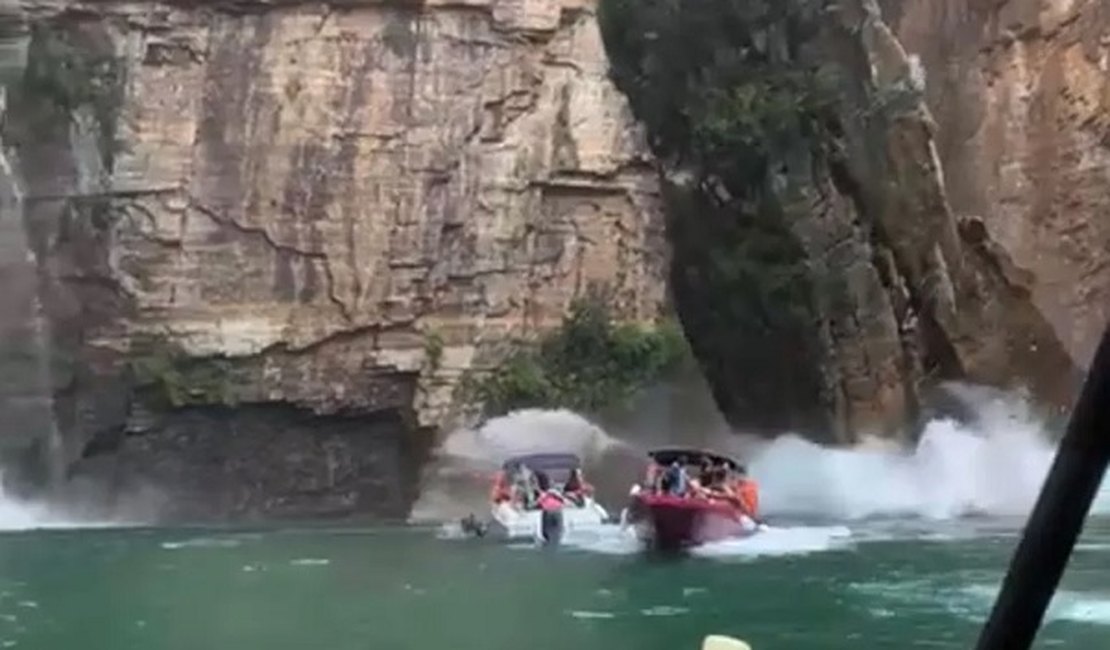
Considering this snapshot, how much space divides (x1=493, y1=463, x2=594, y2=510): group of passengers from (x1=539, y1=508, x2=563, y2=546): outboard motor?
1355 mm

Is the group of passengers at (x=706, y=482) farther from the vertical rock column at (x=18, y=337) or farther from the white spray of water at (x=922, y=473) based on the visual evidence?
the vertical rock column at (x=18, y=337)

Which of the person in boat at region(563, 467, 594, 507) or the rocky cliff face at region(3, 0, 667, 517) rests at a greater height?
the rocky cliff face at region(3, 0, 667, 517)

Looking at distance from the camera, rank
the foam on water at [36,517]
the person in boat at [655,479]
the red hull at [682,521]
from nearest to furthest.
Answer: the red hull at [682,521] < the person in boat at [655,479] < the foam on water at [36,517]

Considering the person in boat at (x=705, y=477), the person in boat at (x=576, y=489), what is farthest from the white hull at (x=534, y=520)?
the person in boat at (x=705, y=477)

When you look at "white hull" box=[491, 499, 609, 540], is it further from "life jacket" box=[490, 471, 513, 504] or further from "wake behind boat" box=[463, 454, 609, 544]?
"life jacket" box=[490, 471, 513, 504]

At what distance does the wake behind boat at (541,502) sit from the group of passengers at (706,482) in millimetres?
1485

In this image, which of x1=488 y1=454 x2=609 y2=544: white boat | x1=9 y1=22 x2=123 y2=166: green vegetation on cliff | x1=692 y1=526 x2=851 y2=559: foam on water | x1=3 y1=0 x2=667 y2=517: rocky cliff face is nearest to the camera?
x1=692 y1=526 x2=851 y2=559: foam on water

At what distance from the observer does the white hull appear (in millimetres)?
29938

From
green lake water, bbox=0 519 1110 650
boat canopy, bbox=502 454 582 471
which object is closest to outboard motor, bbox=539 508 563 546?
green lake water, bbox=0 519 1110 650

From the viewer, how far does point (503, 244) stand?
40.1 meters

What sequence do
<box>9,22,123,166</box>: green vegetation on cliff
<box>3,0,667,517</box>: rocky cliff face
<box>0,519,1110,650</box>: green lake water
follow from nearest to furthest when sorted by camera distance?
<box>0,519,1110,650</box>: green lake water, <box>9,22,123,166</box>: green vegetation on cliff, <box>3,0,667,517</box>: rocky cliff face

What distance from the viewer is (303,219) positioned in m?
39.2

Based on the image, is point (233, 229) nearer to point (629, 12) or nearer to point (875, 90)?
point (629, 12)

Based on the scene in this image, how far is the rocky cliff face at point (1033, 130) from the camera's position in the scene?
44.3 meters
